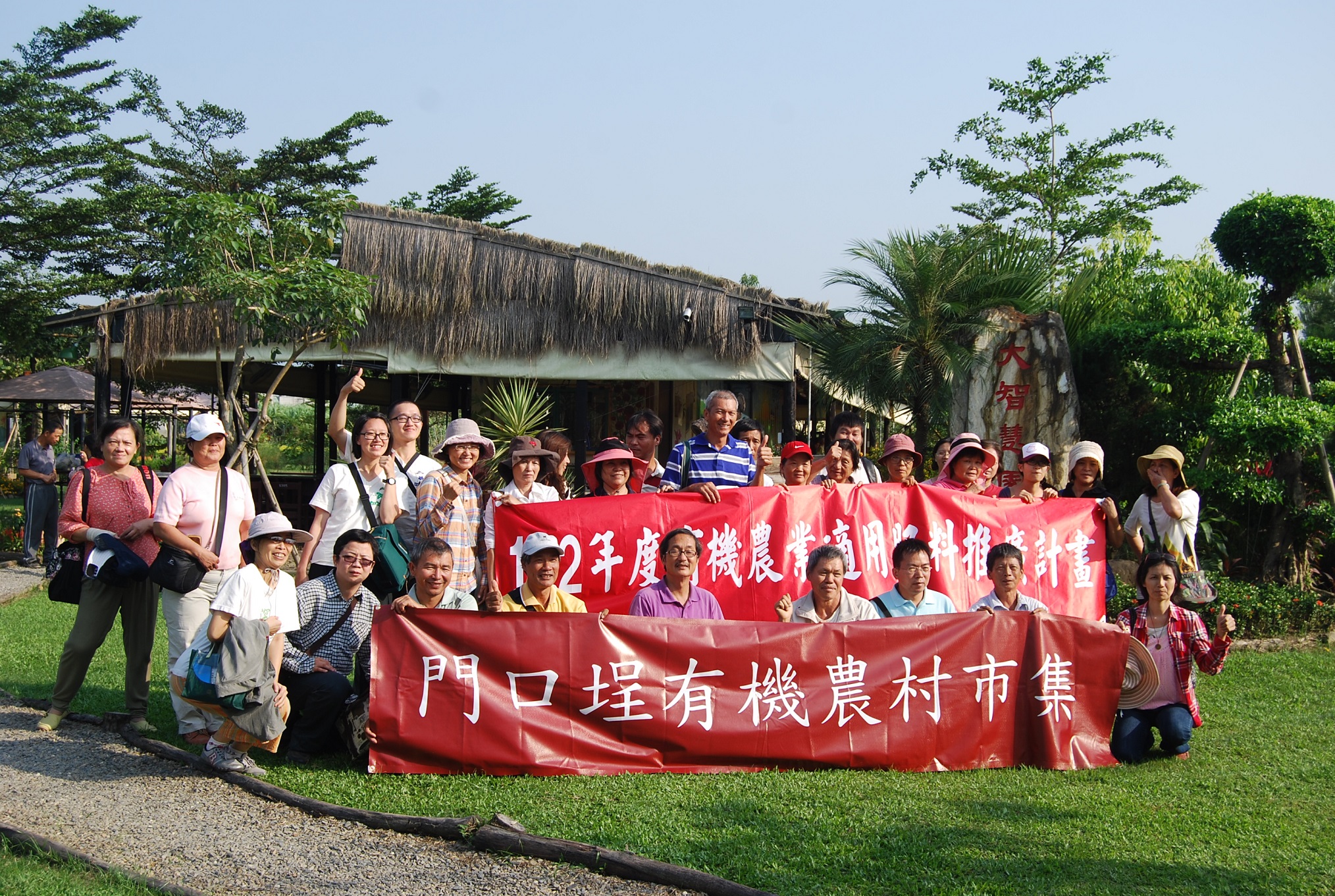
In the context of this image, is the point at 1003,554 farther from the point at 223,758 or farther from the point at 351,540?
the point at 223,758

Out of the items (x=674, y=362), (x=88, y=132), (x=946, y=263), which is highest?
(x=88, y=132)

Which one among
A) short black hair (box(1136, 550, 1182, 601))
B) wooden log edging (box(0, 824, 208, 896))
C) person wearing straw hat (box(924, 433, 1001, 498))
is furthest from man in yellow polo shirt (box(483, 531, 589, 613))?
short black hair (box(1136, 550, 1182, 601))

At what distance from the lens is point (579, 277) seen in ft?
39.8

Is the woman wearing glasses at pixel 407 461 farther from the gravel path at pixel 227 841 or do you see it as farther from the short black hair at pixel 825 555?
the short black hair at pixel 825 555

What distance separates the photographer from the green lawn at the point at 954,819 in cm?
389

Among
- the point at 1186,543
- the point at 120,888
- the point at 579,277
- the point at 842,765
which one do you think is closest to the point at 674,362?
the point at 579,277

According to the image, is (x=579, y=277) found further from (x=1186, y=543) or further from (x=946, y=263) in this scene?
(x=1186, y=543)

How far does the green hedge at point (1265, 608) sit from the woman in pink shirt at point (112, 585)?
663cm

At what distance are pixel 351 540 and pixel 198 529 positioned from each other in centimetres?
92

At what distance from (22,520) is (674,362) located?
963cm

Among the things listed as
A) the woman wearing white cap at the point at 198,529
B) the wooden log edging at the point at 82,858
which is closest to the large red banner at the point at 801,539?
the woman wearing white cap at the point at 198,529

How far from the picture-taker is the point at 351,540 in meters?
5.21

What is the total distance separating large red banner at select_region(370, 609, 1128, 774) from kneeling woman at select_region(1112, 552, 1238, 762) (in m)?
0.22

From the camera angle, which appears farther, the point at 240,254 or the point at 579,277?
the point at 579,277
